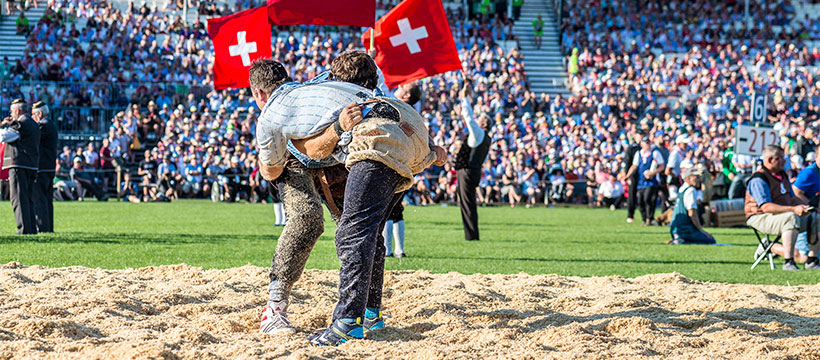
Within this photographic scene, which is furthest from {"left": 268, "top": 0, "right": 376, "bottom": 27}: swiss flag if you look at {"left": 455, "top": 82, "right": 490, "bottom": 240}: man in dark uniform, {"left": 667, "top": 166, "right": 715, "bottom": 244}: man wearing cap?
{"left": 667, "top": 166, "right": 715, "bottom": 244}: man wearing cap

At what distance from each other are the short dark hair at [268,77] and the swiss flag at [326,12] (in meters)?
4.15

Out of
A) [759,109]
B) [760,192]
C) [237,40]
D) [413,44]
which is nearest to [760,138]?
[759,109]

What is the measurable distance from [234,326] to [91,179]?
2607 centimetres

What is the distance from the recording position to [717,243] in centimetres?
1672

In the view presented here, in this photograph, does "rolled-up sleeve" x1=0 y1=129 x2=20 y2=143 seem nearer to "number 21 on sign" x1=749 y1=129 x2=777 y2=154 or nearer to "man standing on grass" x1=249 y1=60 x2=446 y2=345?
"man standing on grass" x1=249 y1=60 x2=446 y2=345

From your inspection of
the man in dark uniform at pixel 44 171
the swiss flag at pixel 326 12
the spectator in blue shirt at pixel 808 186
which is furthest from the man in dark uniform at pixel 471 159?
the man in dark uniform at pixel 44 171

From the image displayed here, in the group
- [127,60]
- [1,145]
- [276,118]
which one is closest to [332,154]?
[276,118]

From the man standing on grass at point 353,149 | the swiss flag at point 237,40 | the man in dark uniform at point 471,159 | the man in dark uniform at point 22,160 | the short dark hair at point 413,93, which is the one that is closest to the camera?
the man standing on grass at point 353,149

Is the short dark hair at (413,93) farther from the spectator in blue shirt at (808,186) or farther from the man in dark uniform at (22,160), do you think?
the man in dark uniform at (22,160)

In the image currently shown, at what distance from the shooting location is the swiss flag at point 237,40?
1227cm

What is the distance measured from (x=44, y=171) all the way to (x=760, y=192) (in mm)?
10130

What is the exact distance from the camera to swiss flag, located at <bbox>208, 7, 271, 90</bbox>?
12.3 meters

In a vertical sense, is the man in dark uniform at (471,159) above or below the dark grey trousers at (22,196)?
above

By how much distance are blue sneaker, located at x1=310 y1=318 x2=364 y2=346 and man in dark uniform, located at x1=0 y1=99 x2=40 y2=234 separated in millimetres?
9757
